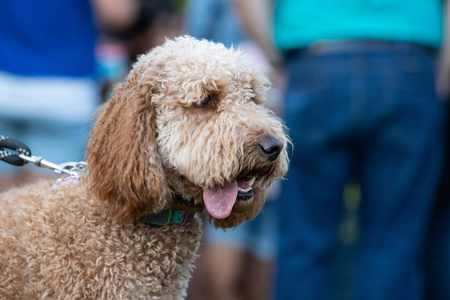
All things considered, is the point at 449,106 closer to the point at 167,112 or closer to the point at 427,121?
the point at 427,121

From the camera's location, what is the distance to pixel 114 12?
407cm

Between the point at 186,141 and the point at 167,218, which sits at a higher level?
the point at 186,141

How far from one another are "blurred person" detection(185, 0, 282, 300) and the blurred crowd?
75cm

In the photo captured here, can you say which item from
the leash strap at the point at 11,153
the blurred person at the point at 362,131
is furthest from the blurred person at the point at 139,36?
the leash strap at the point at 11,153

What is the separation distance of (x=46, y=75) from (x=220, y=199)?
1.82 m

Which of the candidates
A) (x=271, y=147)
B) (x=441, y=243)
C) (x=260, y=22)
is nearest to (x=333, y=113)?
(x=260, y=22)

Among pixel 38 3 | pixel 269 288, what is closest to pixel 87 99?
pixel 38 3

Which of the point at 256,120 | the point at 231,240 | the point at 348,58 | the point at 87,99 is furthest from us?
the point at 231,240

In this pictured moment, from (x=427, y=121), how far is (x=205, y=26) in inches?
74.8

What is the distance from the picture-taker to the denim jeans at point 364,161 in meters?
3.52

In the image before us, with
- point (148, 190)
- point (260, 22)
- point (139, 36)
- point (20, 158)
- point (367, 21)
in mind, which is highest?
point (139, 36)

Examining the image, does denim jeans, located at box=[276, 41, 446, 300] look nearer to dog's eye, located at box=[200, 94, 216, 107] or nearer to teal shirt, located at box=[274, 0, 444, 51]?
teal shirt, located at box=[274, 0, 444, 51]

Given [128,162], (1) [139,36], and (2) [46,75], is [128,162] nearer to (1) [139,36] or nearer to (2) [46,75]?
(2) [46,75]

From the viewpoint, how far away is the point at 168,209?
2.43 m
